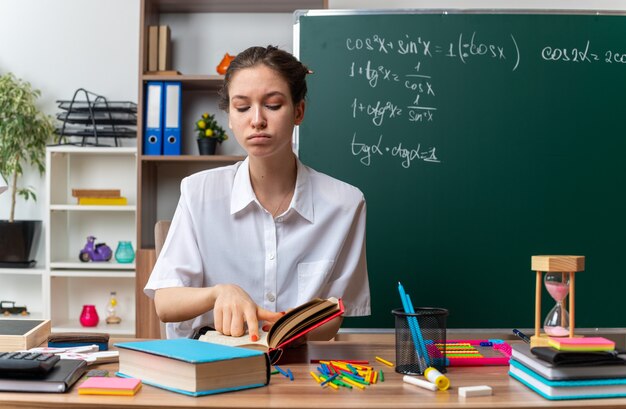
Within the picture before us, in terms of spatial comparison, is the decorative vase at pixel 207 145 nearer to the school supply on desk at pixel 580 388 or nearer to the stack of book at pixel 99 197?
the stack of book at pixel 99 197

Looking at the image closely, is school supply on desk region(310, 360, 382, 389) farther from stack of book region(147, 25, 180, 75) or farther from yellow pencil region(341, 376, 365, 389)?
stack of book region(147, 25, 180, 75)

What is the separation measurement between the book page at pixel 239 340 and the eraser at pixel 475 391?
0.36 meters

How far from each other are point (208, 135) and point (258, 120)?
1.86 meters

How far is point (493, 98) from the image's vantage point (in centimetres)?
274

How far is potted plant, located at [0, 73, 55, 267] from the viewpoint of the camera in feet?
11.1

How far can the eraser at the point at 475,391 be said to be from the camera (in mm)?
1098

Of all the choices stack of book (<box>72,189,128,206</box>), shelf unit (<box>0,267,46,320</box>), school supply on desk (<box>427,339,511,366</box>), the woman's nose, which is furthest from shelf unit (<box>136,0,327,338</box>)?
school supply on desk (<box>427,339,511,366</box>)

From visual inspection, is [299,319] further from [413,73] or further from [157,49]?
[157,49]

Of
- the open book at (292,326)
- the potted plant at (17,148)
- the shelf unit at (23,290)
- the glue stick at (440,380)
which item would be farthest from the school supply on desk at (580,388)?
the shelf unit at (23,290)

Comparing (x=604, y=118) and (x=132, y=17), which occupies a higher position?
(x=132, y=17)

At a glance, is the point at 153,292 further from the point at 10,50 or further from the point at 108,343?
the point at 10,50

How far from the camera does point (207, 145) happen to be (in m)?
3.40

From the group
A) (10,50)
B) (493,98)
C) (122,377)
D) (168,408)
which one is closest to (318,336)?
(122,377)

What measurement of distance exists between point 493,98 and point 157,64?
5.16 ft
